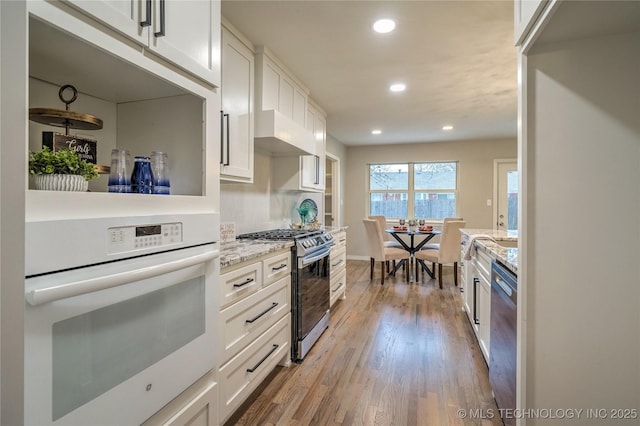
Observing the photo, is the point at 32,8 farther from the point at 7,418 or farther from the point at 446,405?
the point at 446,405

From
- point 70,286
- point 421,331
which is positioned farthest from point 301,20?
point 421,331

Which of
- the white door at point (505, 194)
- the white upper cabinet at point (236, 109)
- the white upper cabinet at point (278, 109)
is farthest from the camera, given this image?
the white door at point (505, 194)

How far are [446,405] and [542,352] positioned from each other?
34.8 inches

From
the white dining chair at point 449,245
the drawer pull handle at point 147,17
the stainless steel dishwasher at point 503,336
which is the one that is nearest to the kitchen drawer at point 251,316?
the drawer pull handle at point 147,17

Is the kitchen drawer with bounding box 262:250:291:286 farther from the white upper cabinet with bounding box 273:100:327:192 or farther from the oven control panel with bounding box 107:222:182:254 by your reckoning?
the white upper cabinet with bounding box 273:100:327:192

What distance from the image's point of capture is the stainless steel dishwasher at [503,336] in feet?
4.53

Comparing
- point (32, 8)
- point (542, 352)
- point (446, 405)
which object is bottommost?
point (446, 405)

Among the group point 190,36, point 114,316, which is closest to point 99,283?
point 114,316

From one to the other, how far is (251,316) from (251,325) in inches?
2.0

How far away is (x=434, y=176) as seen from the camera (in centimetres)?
638

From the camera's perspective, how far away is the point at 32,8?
2.20 ft

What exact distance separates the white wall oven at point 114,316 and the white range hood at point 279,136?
1405 millimetres

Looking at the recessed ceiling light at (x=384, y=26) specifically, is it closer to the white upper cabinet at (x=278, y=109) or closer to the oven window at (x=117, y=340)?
the white upper cabinet at (x=278, y=109)

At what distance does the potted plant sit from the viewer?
0.81m
